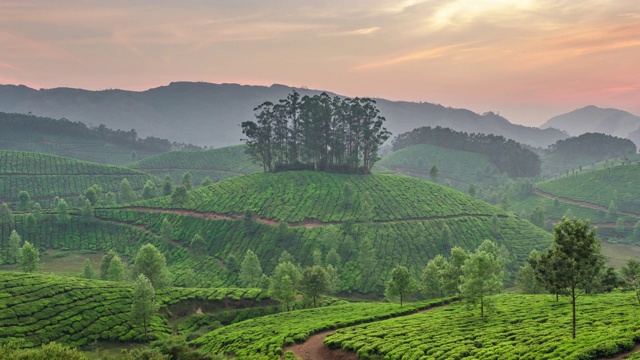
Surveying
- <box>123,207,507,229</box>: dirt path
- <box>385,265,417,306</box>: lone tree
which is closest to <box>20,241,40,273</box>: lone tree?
<box>123,207,507,229</box>: dirt path

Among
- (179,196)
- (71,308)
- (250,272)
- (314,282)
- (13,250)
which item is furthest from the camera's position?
(179,196)

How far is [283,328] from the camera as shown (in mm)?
60250

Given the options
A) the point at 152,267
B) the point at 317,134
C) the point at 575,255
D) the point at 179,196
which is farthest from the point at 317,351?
the point at 317,134

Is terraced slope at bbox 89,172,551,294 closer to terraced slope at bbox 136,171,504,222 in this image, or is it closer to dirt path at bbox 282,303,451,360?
terraced slope at bbox 136,171,504,222

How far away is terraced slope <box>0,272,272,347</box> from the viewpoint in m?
61.5

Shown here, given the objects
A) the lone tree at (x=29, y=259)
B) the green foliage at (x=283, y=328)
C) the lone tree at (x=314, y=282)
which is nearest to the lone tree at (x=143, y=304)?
the green foliage at (x=283, y=328)

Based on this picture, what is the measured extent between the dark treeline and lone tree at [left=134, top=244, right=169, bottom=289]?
292 ft

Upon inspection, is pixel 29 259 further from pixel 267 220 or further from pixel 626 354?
pixel 626 354

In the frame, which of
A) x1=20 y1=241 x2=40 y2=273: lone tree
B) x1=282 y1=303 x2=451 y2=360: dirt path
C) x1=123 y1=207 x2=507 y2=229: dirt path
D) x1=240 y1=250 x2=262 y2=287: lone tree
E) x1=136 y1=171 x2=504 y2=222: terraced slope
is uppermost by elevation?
x1=136 y1=171 x2=504 y2=222: terraced slope

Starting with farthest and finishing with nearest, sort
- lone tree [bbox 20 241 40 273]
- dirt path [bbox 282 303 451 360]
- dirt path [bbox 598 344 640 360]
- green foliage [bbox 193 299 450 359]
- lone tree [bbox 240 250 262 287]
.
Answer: lone tree [bbox 240 250 262 287] → lone tree [bbox 20 241 40 273] → green foliage [bbox 193 299 450 359] → dirt path [bbox 282 303 451 360] → dirt path [bbox 598 344 640 360]

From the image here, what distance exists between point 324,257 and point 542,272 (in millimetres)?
67628

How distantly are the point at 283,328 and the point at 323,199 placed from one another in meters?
82.0

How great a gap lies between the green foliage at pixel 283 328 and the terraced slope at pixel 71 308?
50.2ft

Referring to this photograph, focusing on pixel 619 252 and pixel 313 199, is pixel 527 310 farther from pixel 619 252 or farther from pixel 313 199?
pixel 619 252
